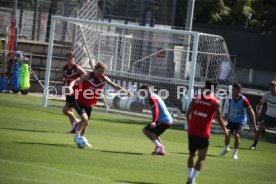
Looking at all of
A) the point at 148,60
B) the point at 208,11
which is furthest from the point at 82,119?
the point at 208,11

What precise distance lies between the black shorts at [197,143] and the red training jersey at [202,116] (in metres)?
0.06

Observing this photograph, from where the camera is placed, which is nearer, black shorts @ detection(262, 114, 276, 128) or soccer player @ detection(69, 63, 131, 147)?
soccer player @ detection(69, 63, 131, 147)

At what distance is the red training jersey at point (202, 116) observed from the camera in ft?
49.2

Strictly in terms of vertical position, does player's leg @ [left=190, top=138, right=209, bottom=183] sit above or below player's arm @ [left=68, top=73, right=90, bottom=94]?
below

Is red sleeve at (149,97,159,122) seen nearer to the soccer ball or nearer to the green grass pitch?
the green grass pitch

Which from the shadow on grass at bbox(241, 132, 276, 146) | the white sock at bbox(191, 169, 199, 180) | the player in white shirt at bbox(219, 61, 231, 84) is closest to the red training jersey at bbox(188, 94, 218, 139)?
the white sock at bbox(191, 169, 199, 180)

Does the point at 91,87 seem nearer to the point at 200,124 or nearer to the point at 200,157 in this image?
the point at 200,124

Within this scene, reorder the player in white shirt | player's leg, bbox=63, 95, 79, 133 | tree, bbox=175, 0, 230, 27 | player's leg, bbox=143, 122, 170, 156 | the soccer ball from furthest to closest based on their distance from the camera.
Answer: tree, bbox=175, 0, 230, 27 < the player in white shirt < player's leg, bbox=63, 95, 79, 133 < player's leg, bbox=143, 122, 170, 156 < the soccer ball

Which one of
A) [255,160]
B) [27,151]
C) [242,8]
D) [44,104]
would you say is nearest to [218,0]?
[242,8]

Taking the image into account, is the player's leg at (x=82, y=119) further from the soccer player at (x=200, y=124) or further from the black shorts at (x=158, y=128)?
the soccer player at (x=200, y=124)

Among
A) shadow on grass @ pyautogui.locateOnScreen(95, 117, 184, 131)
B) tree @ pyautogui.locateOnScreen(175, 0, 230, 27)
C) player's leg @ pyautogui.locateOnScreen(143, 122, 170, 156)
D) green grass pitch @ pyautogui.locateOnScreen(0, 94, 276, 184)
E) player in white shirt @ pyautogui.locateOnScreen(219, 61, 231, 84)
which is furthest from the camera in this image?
tree @ pyautogui.locateOnScreen(175, 0, 230, 27)

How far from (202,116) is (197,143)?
51 cm

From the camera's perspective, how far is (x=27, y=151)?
677 inches

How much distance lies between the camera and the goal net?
30750mm
